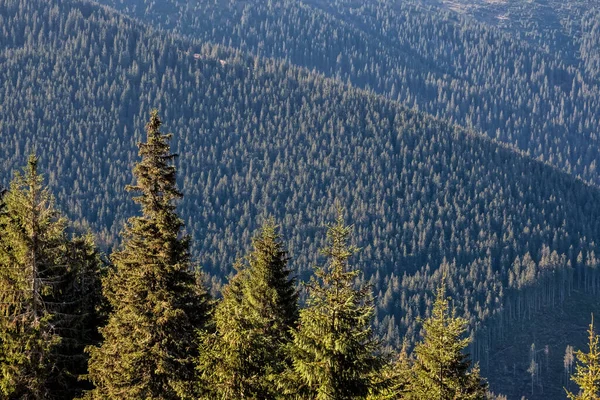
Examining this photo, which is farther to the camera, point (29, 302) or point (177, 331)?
point (29, 302)

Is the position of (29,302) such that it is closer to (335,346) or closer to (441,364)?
(335,346)

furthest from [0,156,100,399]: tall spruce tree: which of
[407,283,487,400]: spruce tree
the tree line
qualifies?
[407,283,487,400]: spruce tree

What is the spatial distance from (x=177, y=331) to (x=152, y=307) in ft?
5.15

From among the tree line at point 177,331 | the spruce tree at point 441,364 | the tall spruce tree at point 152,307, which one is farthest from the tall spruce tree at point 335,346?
the spruce tree at point 441,364

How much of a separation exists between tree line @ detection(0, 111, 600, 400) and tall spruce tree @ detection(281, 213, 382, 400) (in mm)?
38

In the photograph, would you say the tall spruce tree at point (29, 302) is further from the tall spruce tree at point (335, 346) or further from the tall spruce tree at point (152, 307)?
the tall spruce tree at point (335, 346)

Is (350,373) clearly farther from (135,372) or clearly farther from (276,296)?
(276,296)

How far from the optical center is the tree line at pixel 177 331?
1027 inches

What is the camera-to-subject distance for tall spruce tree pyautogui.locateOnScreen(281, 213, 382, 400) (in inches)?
1010

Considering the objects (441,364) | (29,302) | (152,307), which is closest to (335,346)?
(152,307)

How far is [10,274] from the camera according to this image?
34.4 m

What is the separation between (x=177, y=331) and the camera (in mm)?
33031

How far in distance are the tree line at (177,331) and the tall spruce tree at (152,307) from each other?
6cm

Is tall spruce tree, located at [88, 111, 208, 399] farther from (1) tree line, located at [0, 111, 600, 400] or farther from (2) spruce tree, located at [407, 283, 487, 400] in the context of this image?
(2) spruce tree, located at [407, 283, 487, 400]
